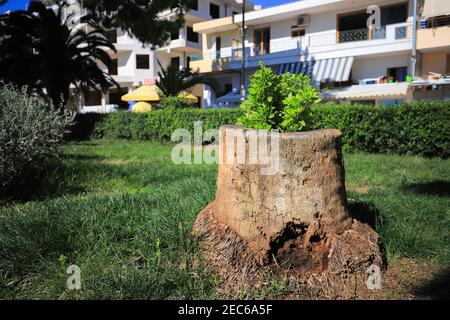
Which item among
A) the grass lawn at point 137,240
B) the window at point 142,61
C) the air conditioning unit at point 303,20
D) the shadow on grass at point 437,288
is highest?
the air conditioning unit at point 303,20

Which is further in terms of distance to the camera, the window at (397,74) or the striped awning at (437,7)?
the window at (397,74)

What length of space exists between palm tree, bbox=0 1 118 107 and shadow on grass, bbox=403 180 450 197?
1789 centimetres

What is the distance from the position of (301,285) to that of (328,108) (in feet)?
35.9

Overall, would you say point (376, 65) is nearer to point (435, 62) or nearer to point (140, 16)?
point (435, 62)

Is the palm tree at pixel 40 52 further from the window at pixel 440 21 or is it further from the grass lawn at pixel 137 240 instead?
the window at pixel 440 21

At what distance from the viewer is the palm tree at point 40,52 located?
1978 cm

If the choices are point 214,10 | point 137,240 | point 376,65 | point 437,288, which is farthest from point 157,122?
point 214,10

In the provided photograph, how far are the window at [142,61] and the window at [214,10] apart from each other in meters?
8.44

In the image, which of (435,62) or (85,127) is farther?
(435,62)

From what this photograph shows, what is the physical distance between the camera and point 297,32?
91.9 ft

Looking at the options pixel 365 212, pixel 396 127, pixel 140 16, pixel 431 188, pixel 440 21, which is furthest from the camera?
pixel 440 21

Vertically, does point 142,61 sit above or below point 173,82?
above

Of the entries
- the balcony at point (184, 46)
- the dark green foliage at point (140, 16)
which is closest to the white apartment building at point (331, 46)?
the balcony at point (184, 46)

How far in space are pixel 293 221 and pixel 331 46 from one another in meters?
24.2
